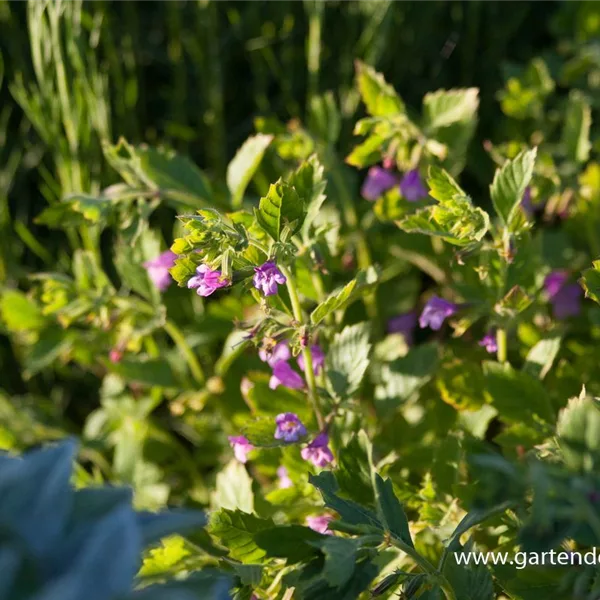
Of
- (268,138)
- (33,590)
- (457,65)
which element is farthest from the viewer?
(457,65)

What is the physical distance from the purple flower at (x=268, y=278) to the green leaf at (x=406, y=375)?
44 centimetres

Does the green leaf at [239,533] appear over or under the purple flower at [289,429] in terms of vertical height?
under

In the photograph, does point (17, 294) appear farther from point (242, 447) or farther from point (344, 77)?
point (344, 77)

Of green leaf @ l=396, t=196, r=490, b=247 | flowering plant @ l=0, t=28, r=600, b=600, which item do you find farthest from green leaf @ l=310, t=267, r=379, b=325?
green leaf @ l=396, t=196, r=490, b=247

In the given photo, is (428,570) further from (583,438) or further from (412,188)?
(412,188)

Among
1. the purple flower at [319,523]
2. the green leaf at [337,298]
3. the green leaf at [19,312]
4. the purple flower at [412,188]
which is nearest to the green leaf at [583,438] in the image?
the green leaf at [337,298]

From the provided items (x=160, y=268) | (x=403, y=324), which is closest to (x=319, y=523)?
(x=160, y=268)

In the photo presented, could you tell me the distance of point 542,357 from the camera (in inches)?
46.3

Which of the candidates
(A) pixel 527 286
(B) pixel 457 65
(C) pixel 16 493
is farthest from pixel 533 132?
(C) pixel 16 493

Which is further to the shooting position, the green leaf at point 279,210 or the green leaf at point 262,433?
the green leaf at point 262,433

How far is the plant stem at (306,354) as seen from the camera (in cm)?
95

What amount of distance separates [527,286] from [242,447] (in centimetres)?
49

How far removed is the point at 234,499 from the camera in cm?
111

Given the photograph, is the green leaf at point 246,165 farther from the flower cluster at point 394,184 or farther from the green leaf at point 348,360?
the green leaf at point 348,360
